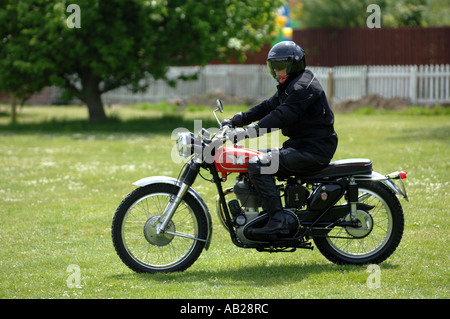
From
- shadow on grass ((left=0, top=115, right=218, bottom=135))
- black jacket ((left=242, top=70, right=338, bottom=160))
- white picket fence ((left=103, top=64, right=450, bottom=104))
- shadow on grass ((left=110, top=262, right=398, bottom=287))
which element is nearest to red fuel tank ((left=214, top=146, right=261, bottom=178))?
black jacket ((left=242, top=70, right=338, bottom=160))

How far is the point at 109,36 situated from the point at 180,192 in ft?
51.9

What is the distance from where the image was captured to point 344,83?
28.7m

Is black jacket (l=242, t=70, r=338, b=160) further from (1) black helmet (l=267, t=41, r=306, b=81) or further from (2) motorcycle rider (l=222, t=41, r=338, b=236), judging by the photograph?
(1) black helmet (l=267, t=41, r=306, b=81)

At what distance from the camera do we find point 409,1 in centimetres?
3978

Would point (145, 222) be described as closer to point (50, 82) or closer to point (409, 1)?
point (50, 82)

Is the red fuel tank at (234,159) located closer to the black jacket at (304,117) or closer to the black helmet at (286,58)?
the black jacket at (304,117)

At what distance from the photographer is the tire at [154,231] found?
675 centimetres

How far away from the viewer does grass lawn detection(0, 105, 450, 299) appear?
6273 millimetres

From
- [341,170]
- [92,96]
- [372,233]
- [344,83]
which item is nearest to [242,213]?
[341,170]

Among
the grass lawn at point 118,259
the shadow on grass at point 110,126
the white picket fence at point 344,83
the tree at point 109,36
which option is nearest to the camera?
the grass lawn at point 118,259

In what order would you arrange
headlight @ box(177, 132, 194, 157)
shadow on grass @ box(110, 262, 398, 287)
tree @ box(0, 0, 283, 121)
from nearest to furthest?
shadow on grass @ box(110, 262, 398, 287), headlight @ box(177, 132, 194, 157), tree @ box(0, 0, 283, 121)

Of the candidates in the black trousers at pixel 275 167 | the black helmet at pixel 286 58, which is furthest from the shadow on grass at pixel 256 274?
the black helmet at pixel 286 58

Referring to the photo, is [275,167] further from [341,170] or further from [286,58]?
[286,58]

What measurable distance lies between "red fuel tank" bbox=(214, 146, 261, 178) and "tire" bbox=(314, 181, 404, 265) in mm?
1082
